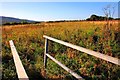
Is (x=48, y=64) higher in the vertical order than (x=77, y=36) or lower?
lower

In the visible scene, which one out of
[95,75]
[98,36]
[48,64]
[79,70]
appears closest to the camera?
[95,75]

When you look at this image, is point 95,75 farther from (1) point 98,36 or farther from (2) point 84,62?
(1) point 98,36

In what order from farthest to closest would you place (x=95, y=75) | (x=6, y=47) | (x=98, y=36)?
(x=6, y=47), (x=98, y=36), (x=95, y=75)

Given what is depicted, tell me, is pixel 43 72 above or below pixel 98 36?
below

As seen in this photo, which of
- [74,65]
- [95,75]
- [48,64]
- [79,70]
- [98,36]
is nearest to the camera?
[95,75]

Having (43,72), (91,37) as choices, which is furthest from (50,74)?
(91,37)

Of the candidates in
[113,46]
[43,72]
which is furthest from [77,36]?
[43,72]

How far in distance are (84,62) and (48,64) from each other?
3.43ft

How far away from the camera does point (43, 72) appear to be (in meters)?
7.03

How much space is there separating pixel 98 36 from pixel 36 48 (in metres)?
2.36

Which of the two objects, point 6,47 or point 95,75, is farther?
point 6,47

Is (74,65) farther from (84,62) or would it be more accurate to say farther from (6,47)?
(6,47)

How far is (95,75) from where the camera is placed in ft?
20.7

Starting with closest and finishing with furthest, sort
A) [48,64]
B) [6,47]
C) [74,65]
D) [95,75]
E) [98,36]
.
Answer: [95,75], [74,65], [48,64], [98,36], [6,47]
